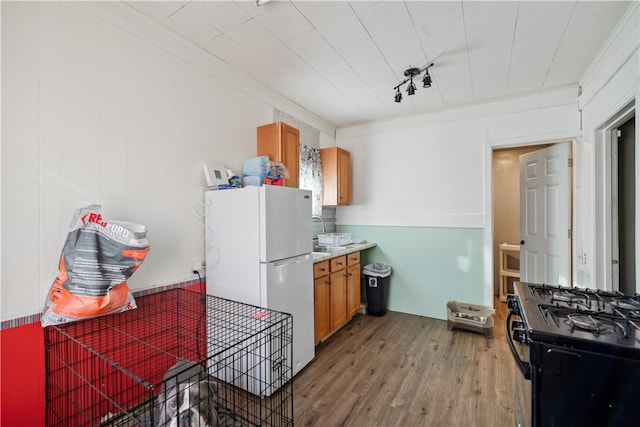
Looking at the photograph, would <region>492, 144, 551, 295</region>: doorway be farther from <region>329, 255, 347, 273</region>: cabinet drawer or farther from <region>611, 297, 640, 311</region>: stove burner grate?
<region>611, 297, 640, 311</region>: stove burner grate

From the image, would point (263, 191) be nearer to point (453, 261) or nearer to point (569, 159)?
point (453, 261)

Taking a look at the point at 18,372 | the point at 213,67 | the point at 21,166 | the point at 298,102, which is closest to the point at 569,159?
the point at 298,102

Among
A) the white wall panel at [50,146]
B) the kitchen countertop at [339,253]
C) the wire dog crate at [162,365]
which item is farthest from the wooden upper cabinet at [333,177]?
the white wall panel at [50,146]

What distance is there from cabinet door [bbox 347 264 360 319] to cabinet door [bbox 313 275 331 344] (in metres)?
0.45

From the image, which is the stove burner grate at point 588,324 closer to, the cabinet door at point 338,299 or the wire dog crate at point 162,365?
the wire dog crate at point 162,365

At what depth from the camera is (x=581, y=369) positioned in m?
0.92

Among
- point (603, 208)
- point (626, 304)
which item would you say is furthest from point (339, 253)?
point (603, 208)

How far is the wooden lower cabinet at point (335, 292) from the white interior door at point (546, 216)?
2111 millimetres

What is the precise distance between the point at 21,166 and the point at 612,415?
259cm

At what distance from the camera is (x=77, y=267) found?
4.36 ft

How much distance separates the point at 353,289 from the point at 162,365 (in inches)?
79.7

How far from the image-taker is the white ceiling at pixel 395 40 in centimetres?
178

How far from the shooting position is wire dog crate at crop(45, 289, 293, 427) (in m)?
1.38

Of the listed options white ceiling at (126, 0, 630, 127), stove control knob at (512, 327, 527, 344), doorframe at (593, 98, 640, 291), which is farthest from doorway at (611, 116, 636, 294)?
stove control knob at (512, 327, 527, 344)
